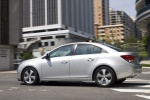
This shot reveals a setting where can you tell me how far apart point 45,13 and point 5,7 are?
102 meters

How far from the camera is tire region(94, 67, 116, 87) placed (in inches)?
368

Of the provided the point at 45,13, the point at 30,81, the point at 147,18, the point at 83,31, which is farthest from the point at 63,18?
the point at 30,81

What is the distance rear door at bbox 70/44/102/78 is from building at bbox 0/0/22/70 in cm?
2133

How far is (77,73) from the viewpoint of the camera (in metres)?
9.89

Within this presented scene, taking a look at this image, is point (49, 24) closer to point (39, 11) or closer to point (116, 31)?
point (39, 11)

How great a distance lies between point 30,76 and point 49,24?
119704mm

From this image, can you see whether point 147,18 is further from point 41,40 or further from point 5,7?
point 41,40

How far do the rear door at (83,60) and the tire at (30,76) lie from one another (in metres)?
1.29

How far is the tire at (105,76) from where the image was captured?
9.35 metres

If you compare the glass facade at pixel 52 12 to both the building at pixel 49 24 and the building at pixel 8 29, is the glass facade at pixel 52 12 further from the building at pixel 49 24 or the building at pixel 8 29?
the building at pixel 8 29

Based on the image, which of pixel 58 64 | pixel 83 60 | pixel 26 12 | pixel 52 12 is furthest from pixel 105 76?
pixel 26 12

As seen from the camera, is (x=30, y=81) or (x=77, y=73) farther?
(x=30, y=81)

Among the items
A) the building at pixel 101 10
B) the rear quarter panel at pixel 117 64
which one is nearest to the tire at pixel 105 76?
the rear quarter panel at pixel 117 64

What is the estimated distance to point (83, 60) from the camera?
32.2 ft
